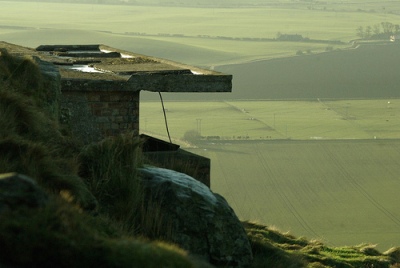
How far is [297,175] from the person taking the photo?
49.8 metres

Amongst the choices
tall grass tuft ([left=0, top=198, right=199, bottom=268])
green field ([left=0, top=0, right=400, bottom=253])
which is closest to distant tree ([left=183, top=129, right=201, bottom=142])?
green field ([left=0, top=0, right=400, bottom=253])

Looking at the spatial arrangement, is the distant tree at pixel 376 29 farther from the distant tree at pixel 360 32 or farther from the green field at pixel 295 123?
the green field at pixel 295 123

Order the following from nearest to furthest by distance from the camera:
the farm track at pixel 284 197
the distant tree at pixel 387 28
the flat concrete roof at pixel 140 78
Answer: the flat concrete roof at pixel 140 78
the farm track at pixel 284 197
the distant tree at pixel 387 28

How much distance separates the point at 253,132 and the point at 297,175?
1442 cm

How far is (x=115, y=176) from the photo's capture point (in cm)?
711

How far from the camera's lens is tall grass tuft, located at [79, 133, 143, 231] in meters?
6.93

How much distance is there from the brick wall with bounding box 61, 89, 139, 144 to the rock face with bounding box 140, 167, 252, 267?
3.55m

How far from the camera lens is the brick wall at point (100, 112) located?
10703 mm

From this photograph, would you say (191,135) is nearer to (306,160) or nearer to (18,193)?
(306,160)

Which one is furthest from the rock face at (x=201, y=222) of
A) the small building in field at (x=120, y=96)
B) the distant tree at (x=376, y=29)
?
the distant tree at (x=376, y=29)

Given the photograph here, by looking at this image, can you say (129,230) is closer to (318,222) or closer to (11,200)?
(11,200)

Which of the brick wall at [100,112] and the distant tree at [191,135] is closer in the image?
the brick wall at [100,112]

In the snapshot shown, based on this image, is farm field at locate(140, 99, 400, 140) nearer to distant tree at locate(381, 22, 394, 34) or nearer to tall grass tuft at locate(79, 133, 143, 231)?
tall grass tuft at locate(79, 133, 143, 231)

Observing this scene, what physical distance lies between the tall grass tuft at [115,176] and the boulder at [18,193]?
6.62ft
